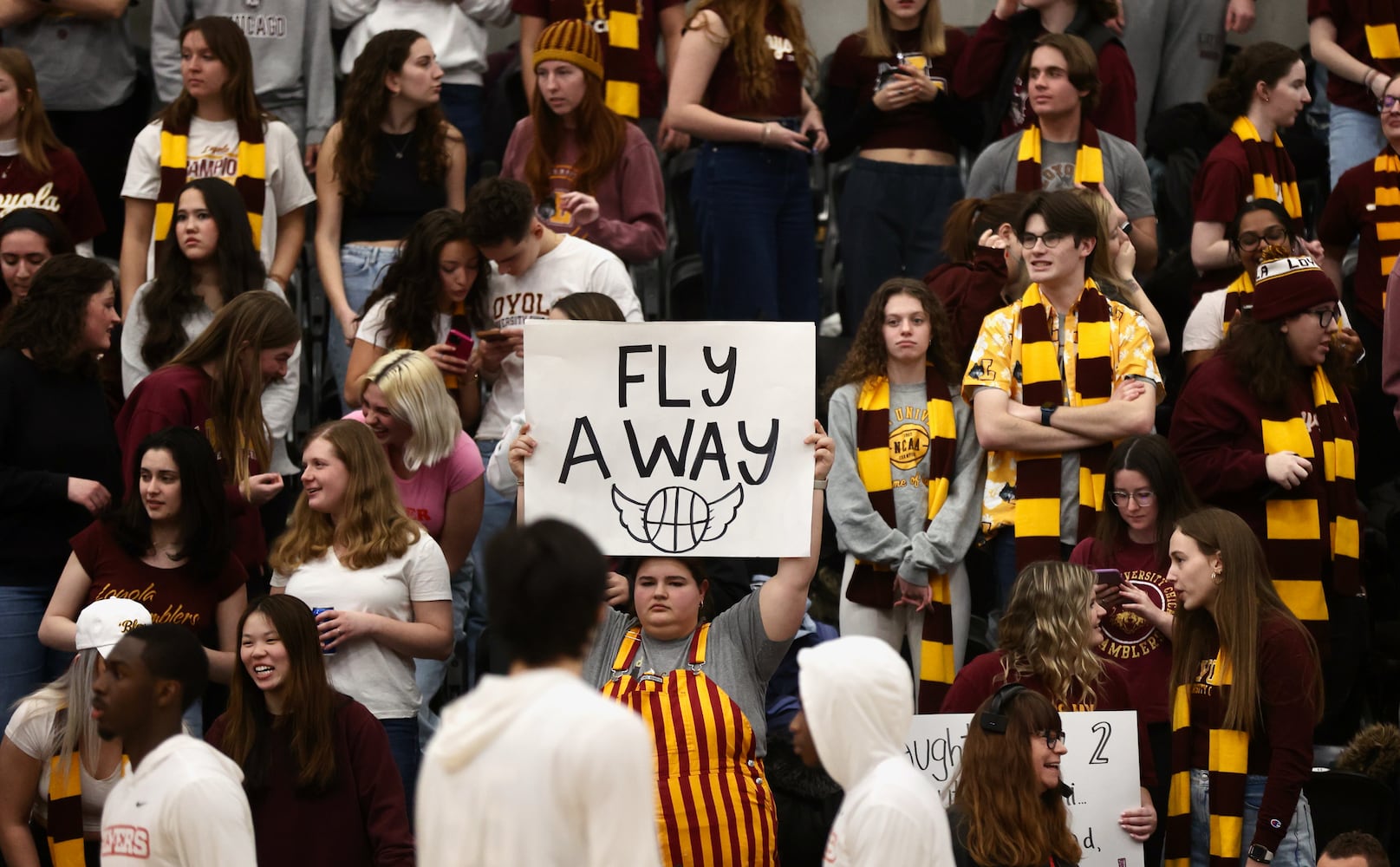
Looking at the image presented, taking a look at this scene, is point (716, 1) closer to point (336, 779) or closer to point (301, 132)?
point (301, 132)

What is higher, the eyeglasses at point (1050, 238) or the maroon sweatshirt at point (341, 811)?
the eyeglasses at point (1050, 238)

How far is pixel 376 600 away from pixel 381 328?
5.73 feet

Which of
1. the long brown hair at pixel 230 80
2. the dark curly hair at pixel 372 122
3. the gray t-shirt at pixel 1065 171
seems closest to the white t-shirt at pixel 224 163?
the long brown hair at pixel 230 80

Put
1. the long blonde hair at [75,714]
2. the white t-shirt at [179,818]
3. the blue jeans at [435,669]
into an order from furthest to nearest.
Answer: the blue jeans at [435,669] → the long blonde hair at [75,714] → the white t-shirt at [179,818]

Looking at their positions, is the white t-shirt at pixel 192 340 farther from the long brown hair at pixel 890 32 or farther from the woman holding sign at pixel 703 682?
the long brown hair at pixel 890 32

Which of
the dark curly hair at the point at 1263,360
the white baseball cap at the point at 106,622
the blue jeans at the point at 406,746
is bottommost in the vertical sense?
the blue jeans at the point at 406,746

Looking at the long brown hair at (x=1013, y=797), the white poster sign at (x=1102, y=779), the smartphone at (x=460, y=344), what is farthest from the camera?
the smartphone at (x=460, y=344)

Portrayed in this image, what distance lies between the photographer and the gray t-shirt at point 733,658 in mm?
5109

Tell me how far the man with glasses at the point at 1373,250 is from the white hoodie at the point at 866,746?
4965mm

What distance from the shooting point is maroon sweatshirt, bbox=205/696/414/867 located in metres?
4.88

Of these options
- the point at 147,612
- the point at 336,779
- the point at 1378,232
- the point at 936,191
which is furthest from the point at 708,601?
the point at 1378,232

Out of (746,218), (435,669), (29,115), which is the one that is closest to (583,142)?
(746,218)

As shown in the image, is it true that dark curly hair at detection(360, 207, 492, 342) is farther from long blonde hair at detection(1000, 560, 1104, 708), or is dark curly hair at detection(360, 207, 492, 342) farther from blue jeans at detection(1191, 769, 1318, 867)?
blue jeans at detection(1191, 769, 1318, 867)

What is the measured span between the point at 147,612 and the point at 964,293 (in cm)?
326
